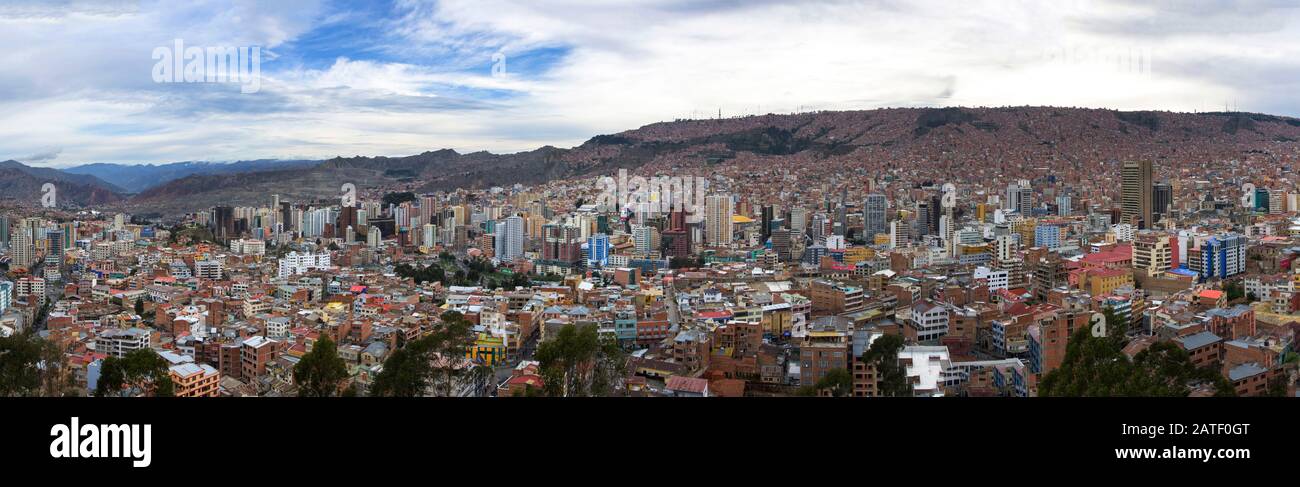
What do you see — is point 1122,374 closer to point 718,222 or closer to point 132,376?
point 132,376

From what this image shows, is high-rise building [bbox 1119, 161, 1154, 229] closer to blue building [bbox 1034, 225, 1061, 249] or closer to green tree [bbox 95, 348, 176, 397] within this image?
blue building [bbox 1034, 225, 1061, 249]

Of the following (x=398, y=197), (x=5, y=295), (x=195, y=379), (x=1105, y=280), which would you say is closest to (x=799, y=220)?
(x=1105, y=280)

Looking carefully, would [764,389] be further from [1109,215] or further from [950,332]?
[1109,215]

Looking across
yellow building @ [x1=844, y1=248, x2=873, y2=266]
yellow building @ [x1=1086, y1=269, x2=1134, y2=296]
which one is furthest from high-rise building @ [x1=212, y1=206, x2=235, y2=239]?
yellow building @ [x1=1086, y1=269, x2=1134, y2=296]

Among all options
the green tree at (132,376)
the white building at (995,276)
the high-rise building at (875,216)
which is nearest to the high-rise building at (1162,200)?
the high-rise building at (875,216)
